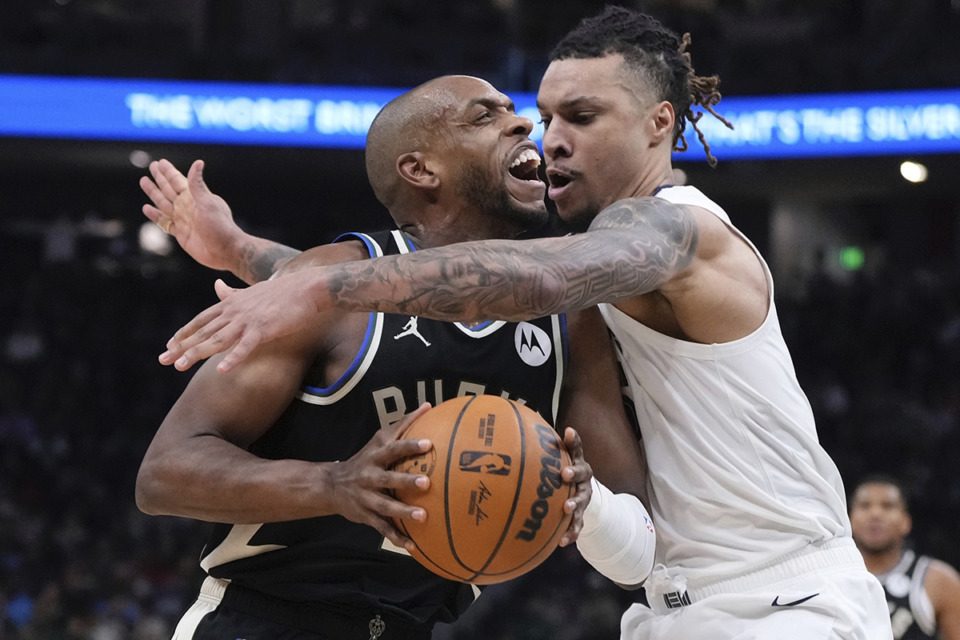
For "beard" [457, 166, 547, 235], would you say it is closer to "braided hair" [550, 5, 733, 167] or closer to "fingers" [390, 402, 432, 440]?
"braided hair" [550, 5, 733, 167]

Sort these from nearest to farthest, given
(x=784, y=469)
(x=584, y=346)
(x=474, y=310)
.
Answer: (x=474, y=310) < (x=784, y=469) < (x=584, y=346)

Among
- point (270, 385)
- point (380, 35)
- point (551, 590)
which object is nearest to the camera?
point (270, 385)

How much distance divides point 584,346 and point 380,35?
459 inches

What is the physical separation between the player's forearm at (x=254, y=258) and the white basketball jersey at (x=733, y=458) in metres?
1.67

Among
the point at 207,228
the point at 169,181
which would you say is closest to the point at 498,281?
the point at 207,228

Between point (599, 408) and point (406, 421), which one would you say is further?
point (599, 408)

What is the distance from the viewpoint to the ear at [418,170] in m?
3.20

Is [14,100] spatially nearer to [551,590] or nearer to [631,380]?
[551,590]

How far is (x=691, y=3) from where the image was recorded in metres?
15.5

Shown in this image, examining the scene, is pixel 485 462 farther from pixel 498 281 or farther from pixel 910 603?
pixel 910 603

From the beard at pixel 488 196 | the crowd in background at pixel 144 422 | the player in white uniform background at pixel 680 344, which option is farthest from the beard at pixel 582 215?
the crowd in background at pixel 144 422

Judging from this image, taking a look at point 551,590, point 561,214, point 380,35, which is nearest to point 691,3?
point 380,35

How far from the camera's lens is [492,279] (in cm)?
248

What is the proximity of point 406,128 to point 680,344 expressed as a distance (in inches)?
39.0
